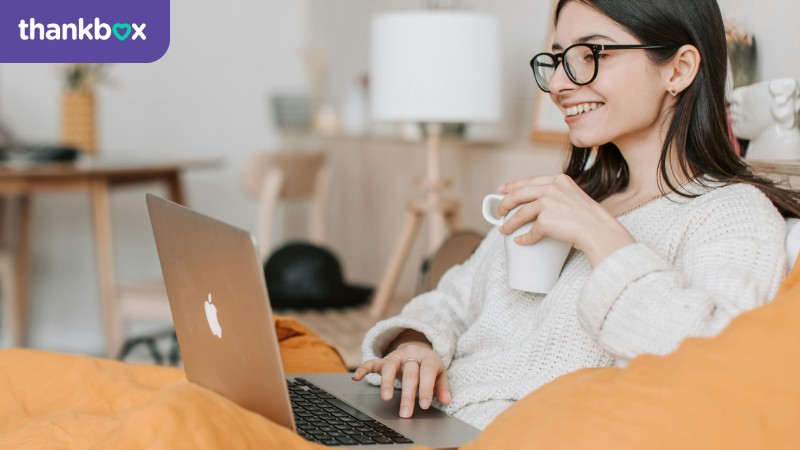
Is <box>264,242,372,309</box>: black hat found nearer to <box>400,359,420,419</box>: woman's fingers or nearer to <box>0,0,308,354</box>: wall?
<box>400,359,420,419</box>: woman's fingers

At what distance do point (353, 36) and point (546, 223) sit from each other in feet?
10.1

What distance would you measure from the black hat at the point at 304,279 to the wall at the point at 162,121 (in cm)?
167

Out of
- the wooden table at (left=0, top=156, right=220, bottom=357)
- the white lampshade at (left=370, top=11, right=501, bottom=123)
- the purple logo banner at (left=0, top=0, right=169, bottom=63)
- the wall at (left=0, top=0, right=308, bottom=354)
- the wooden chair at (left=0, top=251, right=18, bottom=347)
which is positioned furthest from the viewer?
the wall at (left=0, top=0, right=308, bottom=354)

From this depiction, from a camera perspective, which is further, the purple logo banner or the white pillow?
the purple logo banner

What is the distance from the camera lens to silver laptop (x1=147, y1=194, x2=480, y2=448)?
94 centimetres

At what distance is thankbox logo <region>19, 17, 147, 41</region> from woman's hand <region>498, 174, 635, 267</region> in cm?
262

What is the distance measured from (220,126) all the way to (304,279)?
2.17 metres

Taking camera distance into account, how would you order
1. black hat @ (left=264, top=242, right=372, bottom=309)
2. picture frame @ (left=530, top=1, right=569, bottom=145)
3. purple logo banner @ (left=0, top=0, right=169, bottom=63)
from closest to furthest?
picture frame @ (left=530, top=1, right=569, bottom=145) < black hat @ (left=264, top=242, right=372, bottom=309) < purple logo banner @ (left=0, top=0, right=169, bottom=63)

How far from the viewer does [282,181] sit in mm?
3602

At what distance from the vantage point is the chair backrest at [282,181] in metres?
3.54

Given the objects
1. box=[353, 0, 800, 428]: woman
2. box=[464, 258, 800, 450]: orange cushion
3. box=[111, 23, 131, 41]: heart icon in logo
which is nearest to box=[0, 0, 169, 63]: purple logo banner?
box=[111, 23, 131, 41]: heart icon in logo

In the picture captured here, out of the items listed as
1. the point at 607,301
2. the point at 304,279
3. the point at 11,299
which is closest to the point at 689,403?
the point at 607,301

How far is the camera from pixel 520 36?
2850 millimetres

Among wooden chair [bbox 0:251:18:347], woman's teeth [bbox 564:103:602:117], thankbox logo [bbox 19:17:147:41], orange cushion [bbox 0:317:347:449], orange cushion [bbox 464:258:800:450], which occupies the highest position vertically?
thankbox logo [bbox 19:17:147:41]
